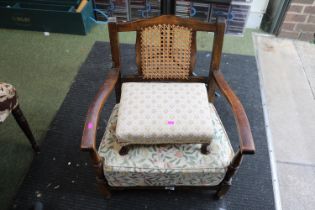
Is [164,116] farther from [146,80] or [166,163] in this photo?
[146,80]

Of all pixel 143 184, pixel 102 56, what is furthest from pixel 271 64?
pixel 143 184

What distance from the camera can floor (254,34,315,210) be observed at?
1485 mm

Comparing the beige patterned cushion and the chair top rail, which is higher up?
the chair top rail

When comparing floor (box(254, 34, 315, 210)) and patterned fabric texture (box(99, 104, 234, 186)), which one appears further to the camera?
floor (box(254, 34, 315, 210))

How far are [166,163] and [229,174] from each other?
11.3 inches

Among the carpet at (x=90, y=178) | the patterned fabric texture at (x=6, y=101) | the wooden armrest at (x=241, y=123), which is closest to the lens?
the wooden armrest at (x=241, y=123)

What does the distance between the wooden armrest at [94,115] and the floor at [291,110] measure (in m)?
1.11

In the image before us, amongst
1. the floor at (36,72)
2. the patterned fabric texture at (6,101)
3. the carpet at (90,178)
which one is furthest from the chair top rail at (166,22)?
the floor at (36,72)

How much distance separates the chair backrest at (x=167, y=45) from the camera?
1.14 metres

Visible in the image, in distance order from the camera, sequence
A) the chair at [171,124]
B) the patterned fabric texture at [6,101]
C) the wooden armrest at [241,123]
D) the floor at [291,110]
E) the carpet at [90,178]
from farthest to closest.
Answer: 1. the floor at [291,110]
2. the carpet at [90,178]
3. the patterned fabric texture at [6,101]
4. the chair at [171,124]
5. the wooden armrest at [241,123]

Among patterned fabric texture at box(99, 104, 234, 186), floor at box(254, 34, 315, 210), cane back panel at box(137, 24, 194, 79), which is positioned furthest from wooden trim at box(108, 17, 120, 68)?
floor at box(254, 34, 315, 210)

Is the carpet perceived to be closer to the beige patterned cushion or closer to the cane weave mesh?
the beige patterned cushion

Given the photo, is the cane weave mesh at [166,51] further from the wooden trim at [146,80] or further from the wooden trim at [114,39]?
the wooden trim at [114,39]

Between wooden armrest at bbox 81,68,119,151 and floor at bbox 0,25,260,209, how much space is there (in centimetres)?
74
